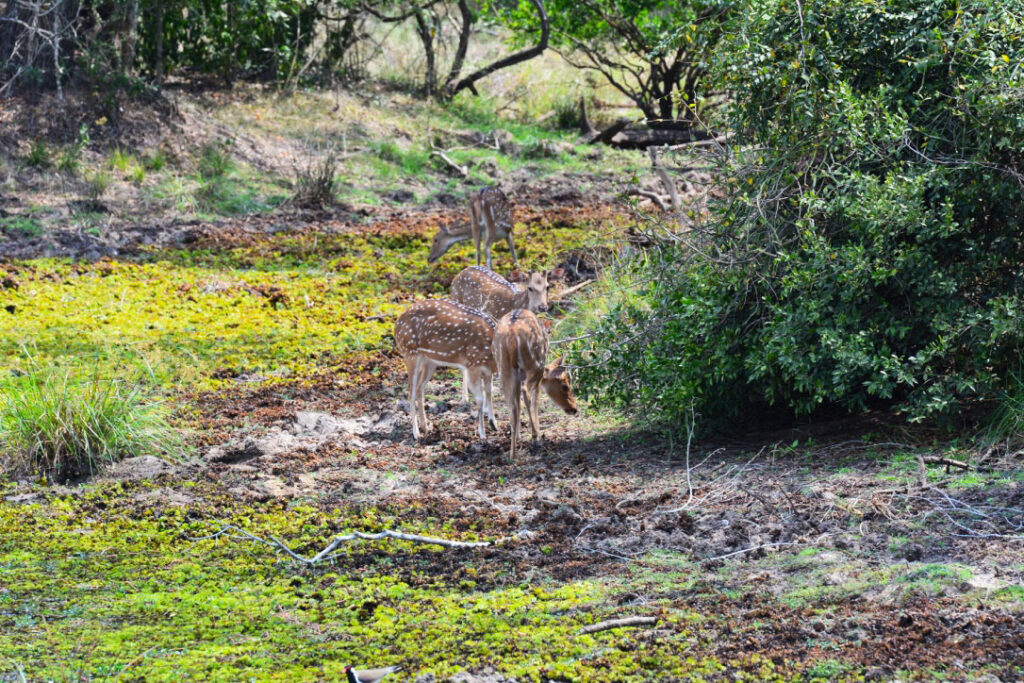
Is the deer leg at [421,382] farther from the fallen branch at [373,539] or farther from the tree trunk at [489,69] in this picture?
the tree trunk at [489,69]

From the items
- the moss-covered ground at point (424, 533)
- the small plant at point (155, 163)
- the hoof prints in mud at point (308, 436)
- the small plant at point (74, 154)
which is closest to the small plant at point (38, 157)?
the small plant at point (74, 154)

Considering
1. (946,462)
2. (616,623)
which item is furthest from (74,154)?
(616,623)

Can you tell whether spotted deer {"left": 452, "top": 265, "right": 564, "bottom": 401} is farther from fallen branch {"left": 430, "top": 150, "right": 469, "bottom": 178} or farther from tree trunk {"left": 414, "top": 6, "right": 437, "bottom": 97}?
tree trunk {"left": 414, "top": 6, "right": 437, "bottom": 97}

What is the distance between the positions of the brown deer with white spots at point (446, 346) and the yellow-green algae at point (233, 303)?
6.40 feet

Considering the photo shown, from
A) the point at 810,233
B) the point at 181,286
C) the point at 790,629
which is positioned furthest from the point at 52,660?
the point at 181,286

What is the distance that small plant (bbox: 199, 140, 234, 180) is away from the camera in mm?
17203

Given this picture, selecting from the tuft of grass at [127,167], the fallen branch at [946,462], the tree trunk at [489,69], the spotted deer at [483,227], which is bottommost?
the fallen branch at [946,462]

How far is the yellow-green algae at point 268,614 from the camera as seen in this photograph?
5199 millimetres

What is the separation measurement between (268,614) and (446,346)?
12.5ft

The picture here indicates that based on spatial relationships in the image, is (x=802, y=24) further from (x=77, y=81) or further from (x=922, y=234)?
(x=77, y=81)

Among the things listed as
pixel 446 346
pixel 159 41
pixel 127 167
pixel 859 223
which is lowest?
pixel 446 346

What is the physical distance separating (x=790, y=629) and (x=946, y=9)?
4484 mm

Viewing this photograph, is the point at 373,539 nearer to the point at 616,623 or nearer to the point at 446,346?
the point at 616,623

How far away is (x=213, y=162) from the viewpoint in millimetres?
17250
